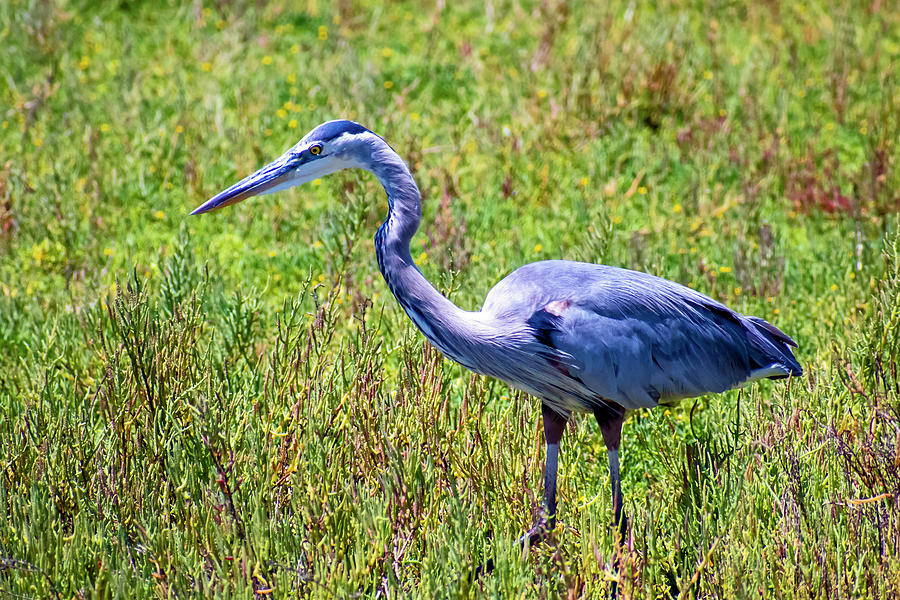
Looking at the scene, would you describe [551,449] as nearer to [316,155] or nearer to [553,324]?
[553,324]

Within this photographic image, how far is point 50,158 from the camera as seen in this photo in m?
6.44

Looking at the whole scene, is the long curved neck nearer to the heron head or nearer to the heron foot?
the heron head

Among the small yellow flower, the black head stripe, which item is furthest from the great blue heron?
the small yellow flower

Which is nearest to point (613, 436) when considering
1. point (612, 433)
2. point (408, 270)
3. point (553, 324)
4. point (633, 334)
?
point (612, 433)

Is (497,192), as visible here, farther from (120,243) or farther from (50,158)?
(50,158)

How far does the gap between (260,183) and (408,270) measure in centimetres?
65

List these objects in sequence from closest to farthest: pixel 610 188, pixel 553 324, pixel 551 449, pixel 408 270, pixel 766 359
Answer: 1. pixel 408 270
2. pixel 553 324
3. pixel 551 449
4. pixel 766 359
5. pixel 610 188

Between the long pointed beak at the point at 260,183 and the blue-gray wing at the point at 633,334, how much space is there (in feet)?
3.12

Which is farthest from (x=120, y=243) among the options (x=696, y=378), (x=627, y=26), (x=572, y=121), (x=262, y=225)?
(x=627, y=26)

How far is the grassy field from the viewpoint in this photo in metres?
3.04

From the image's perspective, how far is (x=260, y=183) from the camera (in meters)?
3.58

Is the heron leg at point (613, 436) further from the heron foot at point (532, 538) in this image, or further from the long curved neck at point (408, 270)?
the long curved neck at point (408, 270)

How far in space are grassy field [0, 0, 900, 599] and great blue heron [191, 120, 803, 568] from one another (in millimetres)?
240

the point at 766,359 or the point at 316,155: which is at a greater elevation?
the point at 316,155
